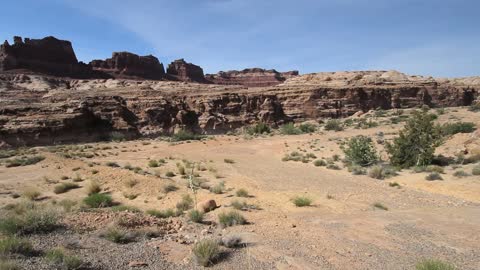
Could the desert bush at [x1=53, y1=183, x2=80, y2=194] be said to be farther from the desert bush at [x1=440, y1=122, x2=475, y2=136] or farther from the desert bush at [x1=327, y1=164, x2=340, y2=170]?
the desert bush at [x1=440, y1=122, x2=475, y2=136]

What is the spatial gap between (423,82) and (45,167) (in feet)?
204

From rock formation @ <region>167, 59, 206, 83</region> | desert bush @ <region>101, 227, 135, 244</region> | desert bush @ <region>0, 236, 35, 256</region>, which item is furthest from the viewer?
rock formation @ <region>167, 59, 206, 83</region>

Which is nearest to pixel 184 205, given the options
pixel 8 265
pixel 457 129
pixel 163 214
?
pixel 163 214

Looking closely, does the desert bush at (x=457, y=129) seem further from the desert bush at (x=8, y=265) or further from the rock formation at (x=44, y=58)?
the rock formation at (x=44, y=58)

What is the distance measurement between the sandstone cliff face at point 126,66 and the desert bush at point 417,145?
84511 millimetres

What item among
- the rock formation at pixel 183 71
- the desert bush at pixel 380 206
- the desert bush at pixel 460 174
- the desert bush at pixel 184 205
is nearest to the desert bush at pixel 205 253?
the desert bush at pixel 184 205

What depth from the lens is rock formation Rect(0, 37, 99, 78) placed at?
76562 mm

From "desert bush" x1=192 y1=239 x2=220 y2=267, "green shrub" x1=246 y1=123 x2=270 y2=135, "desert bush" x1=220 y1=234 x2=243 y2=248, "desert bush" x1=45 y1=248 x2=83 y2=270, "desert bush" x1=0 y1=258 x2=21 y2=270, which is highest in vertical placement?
"desert bush" x1=0 y1=258 x2=21 y2=270

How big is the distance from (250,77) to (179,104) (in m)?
85.3

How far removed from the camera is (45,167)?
20.3 metres

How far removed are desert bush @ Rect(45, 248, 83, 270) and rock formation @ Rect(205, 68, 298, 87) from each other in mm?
126043

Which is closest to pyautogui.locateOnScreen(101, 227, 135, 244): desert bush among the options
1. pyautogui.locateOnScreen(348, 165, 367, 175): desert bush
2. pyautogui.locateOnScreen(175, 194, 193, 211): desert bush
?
pyautogui.locateOnScreen(175, 194, 193, 211): desert bush

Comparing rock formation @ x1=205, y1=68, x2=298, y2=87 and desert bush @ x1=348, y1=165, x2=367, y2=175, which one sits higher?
rock formation @ x1=205, y1=68, x2=298, y2=87

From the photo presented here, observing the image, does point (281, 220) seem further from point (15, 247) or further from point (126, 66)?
point (126, 66)
